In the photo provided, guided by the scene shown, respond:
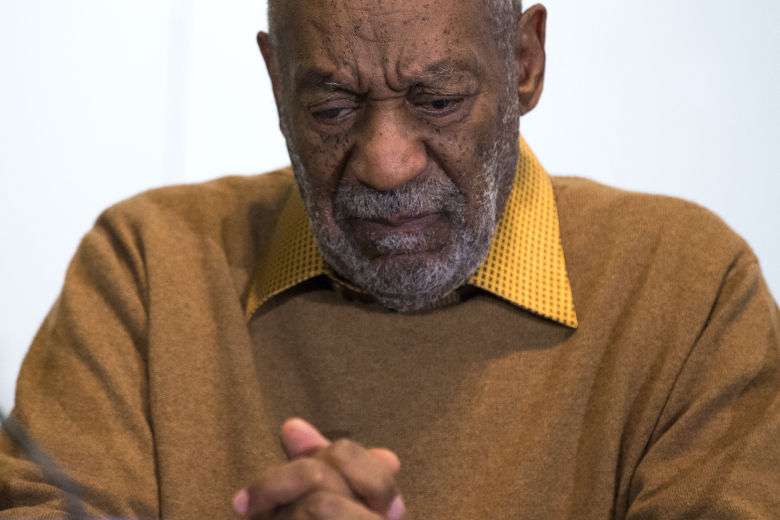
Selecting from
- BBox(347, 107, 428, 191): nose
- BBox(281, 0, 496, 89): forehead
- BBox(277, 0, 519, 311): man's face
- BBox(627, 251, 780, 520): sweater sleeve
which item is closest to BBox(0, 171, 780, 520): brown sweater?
BBox(627, 251, 780, 520): sweater sleeve

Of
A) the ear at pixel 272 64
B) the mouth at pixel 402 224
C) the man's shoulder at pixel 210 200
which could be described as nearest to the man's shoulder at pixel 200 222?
the man's shoulder at pixel 210 200

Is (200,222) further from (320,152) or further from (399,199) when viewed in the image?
(399,199)

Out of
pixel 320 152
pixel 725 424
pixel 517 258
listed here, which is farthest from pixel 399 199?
pixel 725 424

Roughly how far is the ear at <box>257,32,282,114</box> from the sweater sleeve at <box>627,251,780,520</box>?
713 mm

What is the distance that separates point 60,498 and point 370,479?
1.57 feet

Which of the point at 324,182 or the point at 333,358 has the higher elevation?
the point at 324,182

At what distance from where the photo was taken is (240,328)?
116 centimetres

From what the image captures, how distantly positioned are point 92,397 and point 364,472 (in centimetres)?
51

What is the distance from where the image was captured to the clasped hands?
722 millimetres

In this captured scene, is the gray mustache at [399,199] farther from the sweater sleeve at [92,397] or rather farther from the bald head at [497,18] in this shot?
the sweater sleeve at [92,397]

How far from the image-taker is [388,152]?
39.3 inches

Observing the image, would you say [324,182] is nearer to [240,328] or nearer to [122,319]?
[240,328]

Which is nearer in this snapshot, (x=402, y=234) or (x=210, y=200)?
(x=402, y=234)

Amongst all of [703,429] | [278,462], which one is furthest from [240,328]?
[703,429]
